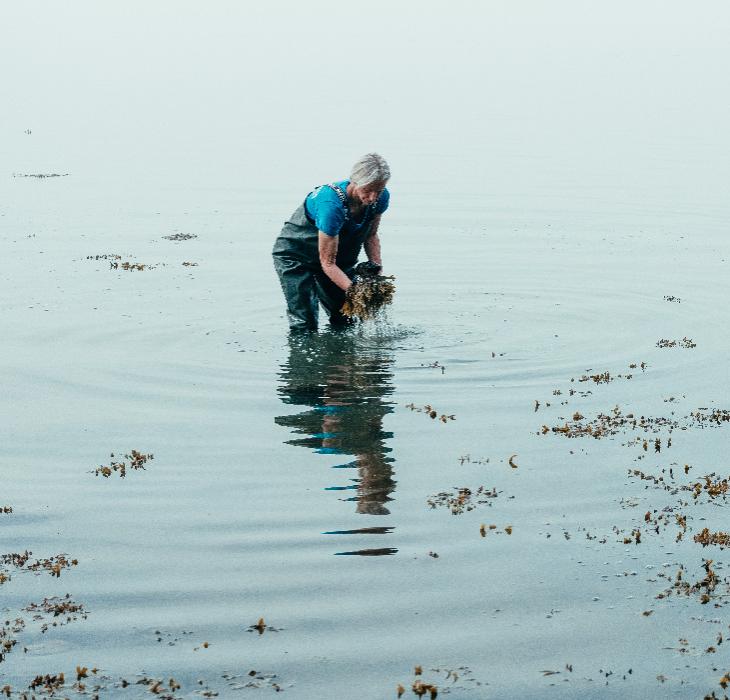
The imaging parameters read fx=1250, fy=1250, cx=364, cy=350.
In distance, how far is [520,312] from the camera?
60.5 feet

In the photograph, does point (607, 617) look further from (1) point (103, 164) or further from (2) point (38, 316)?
(1) point (103, 164)

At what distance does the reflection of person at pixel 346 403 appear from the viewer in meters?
11.1

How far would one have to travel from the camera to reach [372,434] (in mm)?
12305

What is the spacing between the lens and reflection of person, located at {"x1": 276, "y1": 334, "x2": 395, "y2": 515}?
36.3 ft

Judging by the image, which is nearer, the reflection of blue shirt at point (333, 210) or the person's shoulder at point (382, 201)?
the reflection of blue shirt at point (333, 210)

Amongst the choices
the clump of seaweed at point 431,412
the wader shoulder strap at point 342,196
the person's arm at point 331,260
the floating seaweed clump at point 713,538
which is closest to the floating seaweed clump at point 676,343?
the clump of seaweed at point 431,412

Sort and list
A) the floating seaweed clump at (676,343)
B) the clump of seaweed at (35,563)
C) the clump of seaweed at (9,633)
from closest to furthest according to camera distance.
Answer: the clump of seaweed at (9,633), the clump of seaweed at (35,563), the floating seaweed clump at (676,343)

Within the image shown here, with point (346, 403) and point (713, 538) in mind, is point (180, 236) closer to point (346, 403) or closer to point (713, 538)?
point (346, 403)

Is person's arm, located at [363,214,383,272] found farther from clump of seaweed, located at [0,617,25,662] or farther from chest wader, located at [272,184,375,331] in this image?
clump of seaweed, located at [0,617,25,662]

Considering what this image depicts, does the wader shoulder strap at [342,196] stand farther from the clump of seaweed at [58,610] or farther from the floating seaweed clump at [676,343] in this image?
the clump of seaweed at [58,610]

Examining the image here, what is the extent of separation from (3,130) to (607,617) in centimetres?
4521

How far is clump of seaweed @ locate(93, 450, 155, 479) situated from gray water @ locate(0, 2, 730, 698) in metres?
0.13

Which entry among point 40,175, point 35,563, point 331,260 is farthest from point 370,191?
point 40,175

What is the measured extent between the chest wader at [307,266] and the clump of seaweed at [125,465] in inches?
160
